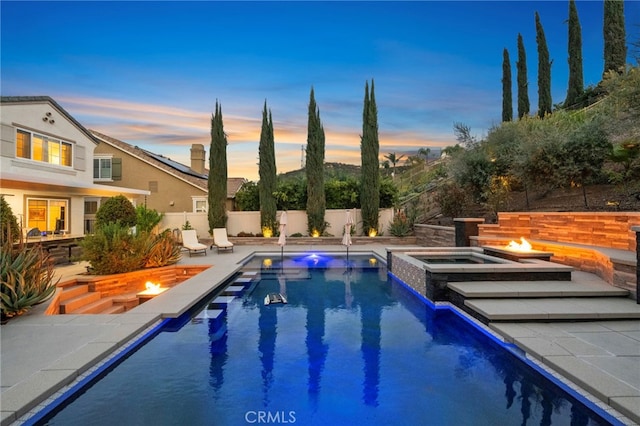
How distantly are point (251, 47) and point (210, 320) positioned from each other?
12.8m

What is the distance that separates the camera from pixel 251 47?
14922mm

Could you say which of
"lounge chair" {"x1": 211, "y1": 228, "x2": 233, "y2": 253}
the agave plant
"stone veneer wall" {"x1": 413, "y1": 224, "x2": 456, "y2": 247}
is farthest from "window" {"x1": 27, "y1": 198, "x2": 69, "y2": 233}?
"stone veneer wall" {"x1": 413, "y1": 224, "x2": 456, "y2": 247}

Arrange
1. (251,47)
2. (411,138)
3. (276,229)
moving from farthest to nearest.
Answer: (411,138), (276,229), (251,47)

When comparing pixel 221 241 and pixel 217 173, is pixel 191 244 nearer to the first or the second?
pixel 221 241

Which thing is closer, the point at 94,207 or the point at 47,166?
the point at 47,166

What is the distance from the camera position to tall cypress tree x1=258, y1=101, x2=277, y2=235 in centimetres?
1814

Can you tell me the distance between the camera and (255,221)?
18.9 m

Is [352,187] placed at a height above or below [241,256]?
above

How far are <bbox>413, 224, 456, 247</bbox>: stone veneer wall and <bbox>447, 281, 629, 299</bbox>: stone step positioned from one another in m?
7.01

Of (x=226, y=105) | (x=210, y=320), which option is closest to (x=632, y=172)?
(x=210, y=320)

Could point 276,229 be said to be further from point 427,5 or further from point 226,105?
point 427,5

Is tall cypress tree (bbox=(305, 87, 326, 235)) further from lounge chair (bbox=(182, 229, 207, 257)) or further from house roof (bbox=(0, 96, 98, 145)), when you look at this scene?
house roof (bbox=(0, 96, 98, 145))

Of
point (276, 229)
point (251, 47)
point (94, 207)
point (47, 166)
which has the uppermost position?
point (251, 47)

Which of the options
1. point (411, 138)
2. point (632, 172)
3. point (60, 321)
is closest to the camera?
point (60, 321)
